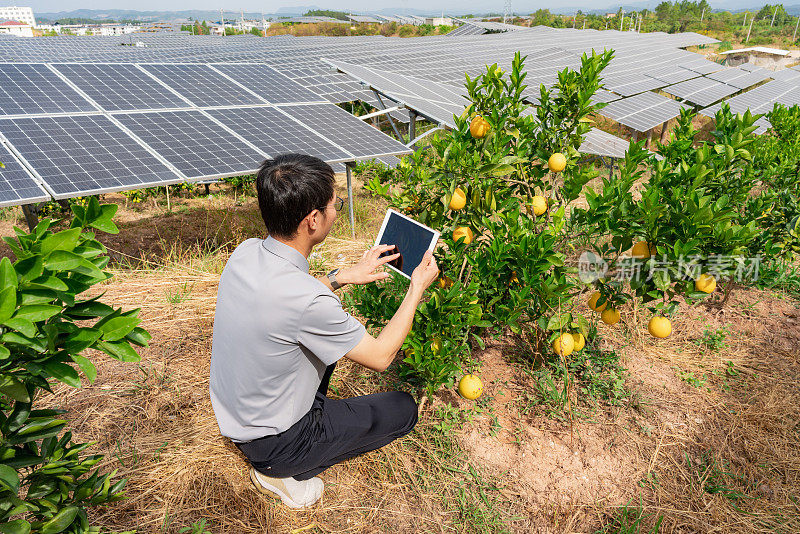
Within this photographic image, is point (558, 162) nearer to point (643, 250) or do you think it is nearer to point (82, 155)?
point (643, 250)

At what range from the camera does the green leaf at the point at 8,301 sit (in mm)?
1015

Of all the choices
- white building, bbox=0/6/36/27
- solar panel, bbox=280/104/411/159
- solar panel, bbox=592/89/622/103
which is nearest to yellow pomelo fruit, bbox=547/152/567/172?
solar panel, bbox=280/104/411/159

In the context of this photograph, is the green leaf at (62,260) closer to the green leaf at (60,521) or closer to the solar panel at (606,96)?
the green leaf at (60,521)

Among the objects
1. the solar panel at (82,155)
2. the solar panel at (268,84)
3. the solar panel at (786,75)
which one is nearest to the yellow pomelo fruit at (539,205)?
the solar panel at (82,155)

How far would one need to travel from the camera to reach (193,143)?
19.8 feet

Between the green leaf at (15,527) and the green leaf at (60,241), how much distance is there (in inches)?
28.3

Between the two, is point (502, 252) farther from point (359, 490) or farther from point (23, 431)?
point (23, 431)

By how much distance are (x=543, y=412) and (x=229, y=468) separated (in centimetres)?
198

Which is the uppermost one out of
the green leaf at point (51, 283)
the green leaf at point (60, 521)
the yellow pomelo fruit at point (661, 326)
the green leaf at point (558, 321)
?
the green leaf at point (51, 283)

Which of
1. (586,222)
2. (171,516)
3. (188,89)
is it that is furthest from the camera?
(188,89)

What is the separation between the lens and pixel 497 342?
3.90 m

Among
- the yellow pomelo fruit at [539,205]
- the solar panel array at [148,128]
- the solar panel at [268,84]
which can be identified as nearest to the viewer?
the yellow pomelo fruit at [539,205]

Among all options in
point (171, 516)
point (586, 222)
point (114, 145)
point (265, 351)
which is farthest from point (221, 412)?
point (114, 145)

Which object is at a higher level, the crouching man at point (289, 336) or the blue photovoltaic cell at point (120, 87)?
the blue photovoltaic cell at point (120, 87)
